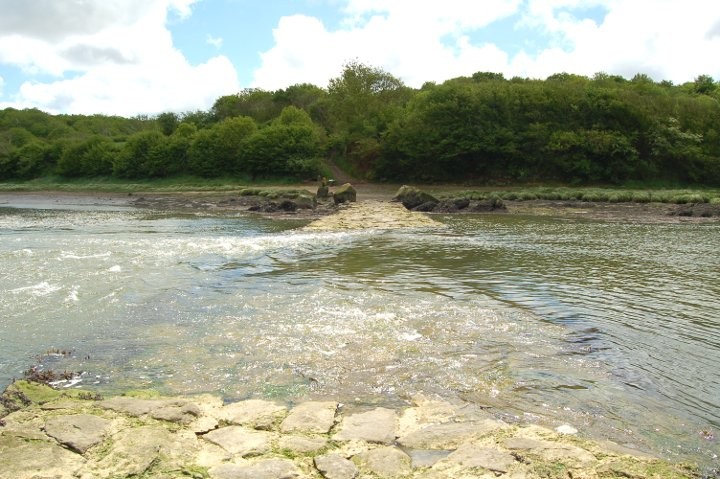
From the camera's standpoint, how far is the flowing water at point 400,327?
6.52 m

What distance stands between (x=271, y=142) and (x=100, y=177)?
28.6 meters

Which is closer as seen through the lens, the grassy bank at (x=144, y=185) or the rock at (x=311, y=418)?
the rock at (x=311, y=418)

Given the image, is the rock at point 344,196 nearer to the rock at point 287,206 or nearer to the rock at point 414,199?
the rock at point 414,199

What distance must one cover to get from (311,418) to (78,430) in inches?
84.3

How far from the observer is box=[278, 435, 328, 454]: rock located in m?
4.95

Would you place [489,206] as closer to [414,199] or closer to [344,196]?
[414,199]

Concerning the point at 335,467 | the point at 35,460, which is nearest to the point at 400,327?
the point at 335,467

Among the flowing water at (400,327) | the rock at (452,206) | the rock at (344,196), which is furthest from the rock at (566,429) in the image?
the rock at (344,196)

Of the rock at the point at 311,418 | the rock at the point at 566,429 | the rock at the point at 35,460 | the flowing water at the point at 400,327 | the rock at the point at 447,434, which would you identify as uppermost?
the rock at the point at 35,460

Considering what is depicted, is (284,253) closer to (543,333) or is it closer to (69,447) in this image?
(543,333)

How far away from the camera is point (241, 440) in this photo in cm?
512

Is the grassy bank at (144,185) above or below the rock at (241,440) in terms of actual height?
above

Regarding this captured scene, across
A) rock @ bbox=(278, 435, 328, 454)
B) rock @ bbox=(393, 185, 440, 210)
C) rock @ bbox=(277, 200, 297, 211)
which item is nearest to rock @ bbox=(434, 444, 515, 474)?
rock @ bbox=(278, 435, 328, 454)

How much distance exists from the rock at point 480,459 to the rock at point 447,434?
241mm
